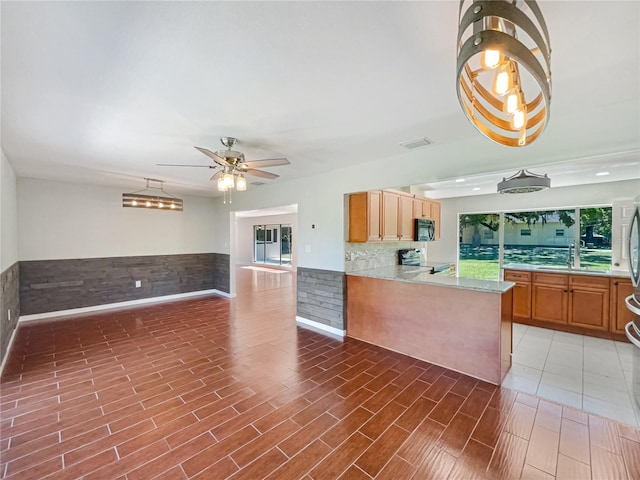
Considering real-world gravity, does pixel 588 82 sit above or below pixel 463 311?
above

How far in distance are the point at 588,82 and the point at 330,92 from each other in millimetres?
1697

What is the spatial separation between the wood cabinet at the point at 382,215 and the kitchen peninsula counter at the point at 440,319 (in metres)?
0.64

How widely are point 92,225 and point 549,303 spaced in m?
8.16

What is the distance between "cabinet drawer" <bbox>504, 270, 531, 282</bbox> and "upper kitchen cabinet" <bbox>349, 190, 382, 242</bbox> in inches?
92.6

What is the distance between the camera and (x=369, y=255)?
4.66m

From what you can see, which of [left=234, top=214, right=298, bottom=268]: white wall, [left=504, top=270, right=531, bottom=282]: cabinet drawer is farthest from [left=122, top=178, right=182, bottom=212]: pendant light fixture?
→ [left=234, top=214, right=298, bottom=268]: white wall

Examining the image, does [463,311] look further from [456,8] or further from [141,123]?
[141,123]

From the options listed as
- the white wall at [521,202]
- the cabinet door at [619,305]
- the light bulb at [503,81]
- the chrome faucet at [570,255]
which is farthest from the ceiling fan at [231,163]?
the chrome faucet at [570,255]

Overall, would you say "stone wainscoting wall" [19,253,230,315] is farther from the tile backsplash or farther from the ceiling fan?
the ceiling fan

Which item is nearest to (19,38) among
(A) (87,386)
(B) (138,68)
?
(B) (138,68)

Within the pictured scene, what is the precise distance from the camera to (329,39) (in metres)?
1.44

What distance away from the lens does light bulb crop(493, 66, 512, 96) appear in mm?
1060

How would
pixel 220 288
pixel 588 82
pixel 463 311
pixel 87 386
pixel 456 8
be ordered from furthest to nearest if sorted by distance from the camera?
pixel 220 288
pixel 463 311
pixel 87 386
pixel 588 82
pixel 456 8

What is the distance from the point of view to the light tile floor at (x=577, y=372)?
2.45 metres
